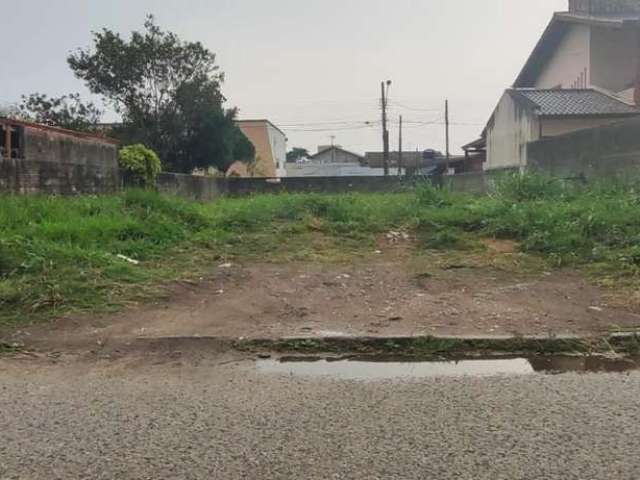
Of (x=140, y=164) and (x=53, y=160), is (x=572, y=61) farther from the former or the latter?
(x=53, y=160)

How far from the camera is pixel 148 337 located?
13.6ft

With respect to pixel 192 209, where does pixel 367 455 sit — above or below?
below

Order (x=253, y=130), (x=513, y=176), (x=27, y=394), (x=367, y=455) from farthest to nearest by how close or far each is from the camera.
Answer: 1. (x=253, y=130)
2. (x=513, y=176)
3. (x=27, y=394)
4. (x=367, y=455)

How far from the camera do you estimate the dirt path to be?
424 cm

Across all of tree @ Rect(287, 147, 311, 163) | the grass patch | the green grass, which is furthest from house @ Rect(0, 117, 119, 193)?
tree @ Rect(287, 147, 311, 163)

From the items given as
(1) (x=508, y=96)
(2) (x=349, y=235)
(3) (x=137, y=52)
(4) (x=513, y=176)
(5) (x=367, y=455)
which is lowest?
(5) (x=367, y=455)

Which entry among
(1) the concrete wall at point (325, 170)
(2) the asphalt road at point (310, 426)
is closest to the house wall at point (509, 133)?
(2) the asphalt road at point (310, 426)

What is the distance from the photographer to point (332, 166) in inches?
2044

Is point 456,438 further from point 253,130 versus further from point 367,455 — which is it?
point 253,130

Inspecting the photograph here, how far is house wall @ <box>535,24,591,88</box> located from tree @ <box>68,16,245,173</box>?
13.7 m

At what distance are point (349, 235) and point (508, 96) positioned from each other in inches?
488

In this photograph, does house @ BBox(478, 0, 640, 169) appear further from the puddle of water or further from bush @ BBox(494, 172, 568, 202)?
the puddle of water

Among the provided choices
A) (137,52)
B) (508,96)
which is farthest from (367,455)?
(137,52)

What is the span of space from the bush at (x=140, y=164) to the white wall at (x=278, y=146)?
94.6 ft
